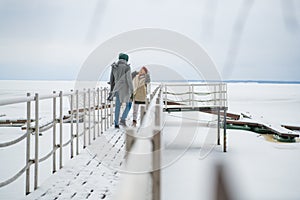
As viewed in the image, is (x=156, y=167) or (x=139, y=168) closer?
(x=139, y=168)

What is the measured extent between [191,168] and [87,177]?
7096 mm

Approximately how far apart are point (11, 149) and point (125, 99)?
123 inches

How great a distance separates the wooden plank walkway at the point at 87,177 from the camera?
11.0ft

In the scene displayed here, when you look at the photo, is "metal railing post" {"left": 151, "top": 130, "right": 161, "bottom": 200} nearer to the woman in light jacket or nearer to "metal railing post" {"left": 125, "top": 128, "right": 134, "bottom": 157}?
"metal railing post" {"left": 125, "top": 128, "right": 134, "bottom": 157}

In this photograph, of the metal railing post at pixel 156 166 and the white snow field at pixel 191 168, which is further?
the white snow field at pixel 191 168

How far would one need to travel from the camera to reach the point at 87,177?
398cm

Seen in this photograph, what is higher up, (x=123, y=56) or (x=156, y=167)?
(x=123, y=56)

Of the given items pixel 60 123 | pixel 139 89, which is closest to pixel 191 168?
pixel 139 89

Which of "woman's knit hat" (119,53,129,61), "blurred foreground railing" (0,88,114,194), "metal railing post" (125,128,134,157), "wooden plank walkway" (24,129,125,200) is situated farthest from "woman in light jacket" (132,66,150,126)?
"metal railing post" (125,128,134,157)

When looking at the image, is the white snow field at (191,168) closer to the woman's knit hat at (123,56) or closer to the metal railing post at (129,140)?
the metal railing post at (129,140)

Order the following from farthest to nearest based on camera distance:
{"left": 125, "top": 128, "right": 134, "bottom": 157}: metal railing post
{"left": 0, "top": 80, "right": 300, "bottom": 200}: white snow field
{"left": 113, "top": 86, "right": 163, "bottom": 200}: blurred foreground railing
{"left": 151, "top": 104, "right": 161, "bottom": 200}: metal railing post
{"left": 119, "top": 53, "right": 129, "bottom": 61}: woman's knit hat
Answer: {"left": 119, "top": 53, "right": 129, "bottom": 61}: woman's knit hat < {"left": 0, "top": 80, "right": 300, "bottom": 200}: white snow field < {"left": 151, "top": 104, "right": 161, "bottom": 200}: metal railing post < {"left": 125, "top": 128, "right": 134, "bottom": 157}: metal railing post < {"left": 113, "top": 86, "right": 163, "bottom": 200}: blurred foreground railing

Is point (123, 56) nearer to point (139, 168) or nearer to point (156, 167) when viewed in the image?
point (156, 167)

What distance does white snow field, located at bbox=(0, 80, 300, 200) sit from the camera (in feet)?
10.8

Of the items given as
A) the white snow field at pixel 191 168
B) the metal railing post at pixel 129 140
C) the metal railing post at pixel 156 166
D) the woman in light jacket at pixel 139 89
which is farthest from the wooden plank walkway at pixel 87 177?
the woman in light jacket at pixel 139 89
